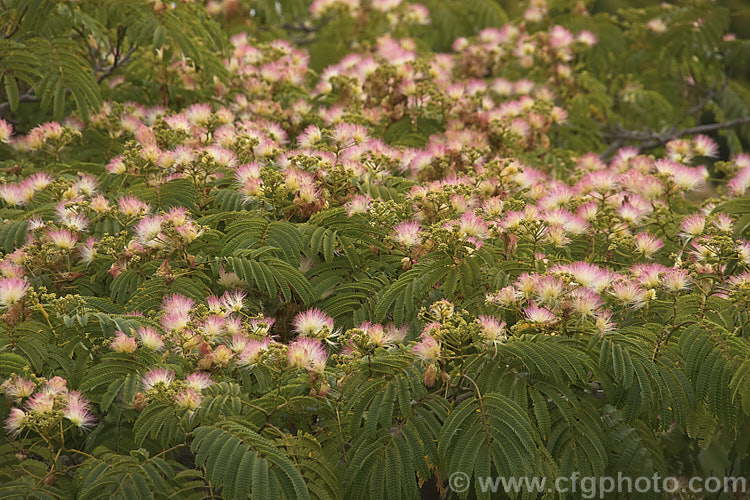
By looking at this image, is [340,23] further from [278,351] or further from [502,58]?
[278,351]

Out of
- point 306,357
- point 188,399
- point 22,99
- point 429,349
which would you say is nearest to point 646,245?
point 429,349

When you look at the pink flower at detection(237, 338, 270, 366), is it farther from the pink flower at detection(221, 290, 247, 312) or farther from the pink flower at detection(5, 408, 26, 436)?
the pink flower at detection(5, 408, 26, 436)

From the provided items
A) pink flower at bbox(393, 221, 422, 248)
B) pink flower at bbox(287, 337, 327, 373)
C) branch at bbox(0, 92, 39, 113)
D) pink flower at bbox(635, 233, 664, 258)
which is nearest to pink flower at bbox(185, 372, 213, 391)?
pink flower at bbox(287, 337, 327, 373)

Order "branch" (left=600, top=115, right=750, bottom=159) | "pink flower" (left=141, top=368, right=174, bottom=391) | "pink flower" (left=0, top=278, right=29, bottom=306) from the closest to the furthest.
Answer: "pink flower" (left=141, top=368, right=174, bottom=391) → "pink flower" (left=0, top=278, right=29, bottom=306) → "branch" (left=600, top=115, right=750, bottom=159)

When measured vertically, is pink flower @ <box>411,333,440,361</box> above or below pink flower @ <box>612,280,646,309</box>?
below

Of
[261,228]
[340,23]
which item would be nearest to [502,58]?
[340,23]

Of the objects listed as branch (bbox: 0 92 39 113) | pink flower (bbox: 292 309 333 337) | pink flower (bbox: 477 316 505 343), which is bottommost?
pink flower (bbox: 477 316 505 343)

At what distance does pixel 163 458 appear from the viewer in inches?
144

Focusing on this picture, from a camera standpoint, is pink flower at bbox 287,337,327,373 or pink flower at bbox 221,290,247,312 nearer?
pink flower at bbox 287,337,327,373

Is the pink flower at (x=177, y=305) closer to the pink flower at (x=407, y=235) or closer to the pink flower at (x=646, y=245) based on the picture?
the pink flower at (x=407, y=235)

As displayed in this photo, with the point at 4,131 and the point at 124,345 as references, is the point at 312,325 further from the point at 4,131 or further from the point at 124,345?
the point at 4,131

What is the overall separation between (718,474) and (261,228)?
2.64 metres

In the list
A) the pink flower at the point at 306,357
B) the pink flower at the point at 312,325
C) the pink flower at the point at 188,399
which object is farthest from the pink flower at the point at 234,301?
the pink flower at the point at 188,399

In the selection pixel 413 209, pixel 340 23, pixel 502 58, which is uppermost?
pixel 340 23
